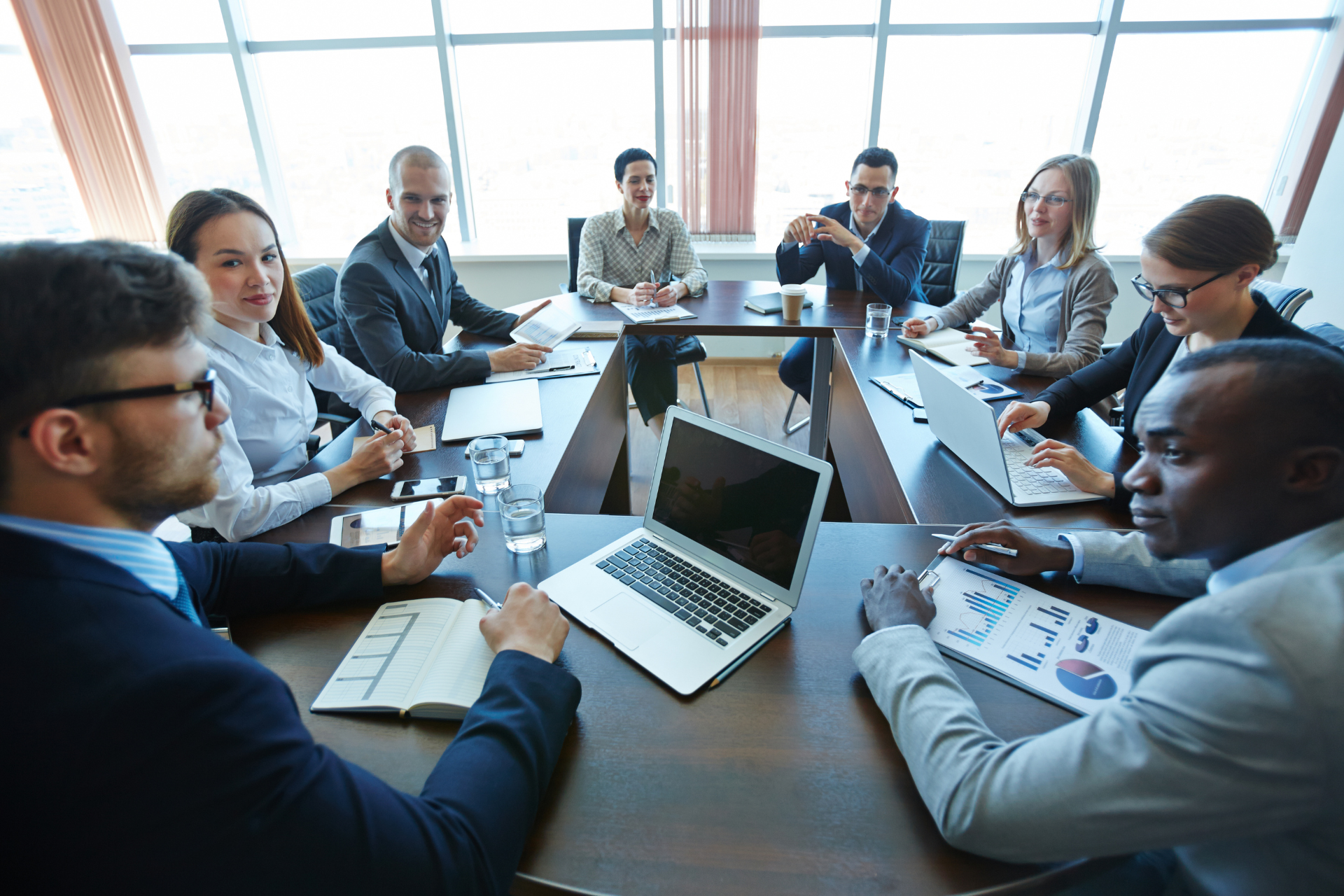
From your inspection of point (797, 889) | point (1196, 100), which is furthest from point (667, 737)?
point (1196, 100)

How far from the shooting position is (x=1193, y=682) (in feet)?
1.73

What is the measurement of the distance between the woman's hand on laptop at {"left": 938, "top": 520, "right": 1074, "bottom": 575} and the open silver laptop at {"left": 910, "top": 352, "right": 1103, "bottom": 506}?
0.83 feet

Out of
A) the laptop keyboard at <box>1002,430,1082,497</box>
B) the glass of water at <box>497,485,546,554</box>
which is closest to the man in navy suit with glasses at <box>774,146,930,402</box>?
the laptop keyboard at <box>1002,430,1082,497</box>

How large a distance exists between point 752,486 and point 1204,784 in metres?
0.59

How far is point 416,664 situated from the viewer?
849 millimetres

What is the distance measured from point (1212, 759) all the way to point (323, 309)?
110 inches

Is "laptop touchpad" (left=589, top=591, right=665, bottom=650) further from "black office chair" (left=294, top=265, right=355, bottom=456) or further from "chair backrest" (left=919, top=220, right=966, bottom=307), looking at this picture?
"chair backrest" (left=919, top=220, right=966, bottom=307)

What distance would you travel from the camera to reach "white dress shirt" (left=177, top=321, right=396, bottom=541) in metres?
1.17

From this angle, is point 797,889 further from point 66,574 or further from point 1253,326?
point 1253,326

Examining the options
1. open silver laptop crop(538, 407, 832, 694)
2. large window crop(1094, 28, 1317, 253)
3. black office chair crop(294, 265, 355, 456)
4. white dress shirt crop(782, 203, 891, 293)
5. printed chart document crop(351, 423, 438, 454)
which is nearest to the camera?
open silver laptop crop(538, 407, 832, 694)

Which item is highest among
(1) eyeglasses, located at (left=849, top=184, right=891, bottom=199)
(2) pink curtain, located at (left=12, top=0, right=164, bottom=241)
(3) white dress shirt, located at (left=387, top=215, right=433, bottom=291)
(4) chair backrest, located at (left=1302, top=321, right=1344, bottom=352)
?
(2) pink curtain, located at (left=12, top=0, right=164, bottom=241)

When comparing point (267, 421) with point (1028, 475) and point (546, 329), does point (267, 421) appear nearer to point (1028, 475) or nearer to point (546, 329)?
point (546, 329)

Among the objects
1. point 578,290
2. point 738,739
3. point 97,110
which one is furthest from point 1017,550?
point 97,110

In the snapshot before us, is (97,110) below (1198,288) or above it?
above
